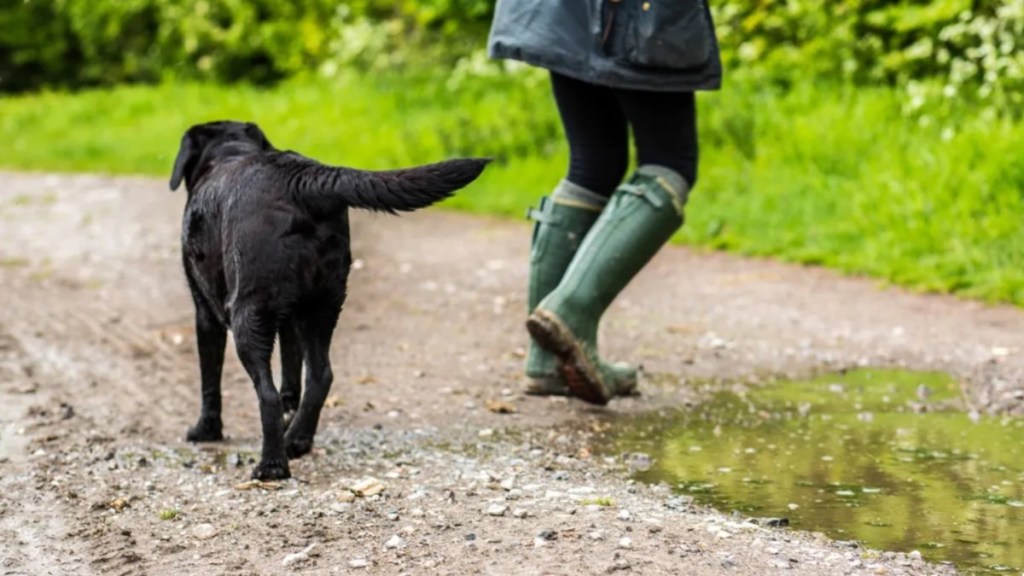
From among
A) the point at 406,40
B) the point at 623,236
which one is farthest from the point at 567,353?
the point at 406,40

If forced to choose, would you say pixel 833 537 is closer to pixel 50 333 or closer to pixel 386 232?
pixel 50 333

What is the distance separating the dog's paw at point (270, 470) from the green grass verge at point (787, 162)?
216cm

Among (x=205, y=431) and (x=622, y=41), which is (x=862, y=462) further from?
(x=205, y=431)

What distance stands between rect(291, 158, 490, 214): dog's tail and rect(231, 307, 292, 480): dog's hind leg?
346 mm

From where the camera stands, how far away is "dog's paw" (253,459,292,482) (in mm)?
3873

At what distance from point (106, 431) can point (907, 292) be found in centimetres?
391

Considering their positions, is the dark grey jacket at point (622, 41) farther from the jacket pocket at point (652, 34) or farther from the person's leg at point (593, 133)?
the person's leg at point (593, 133)

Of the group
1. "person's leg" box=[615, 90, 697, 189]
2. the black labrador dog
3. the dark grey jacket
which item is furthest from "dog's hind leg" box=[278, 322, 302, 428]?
"person's leg" box=[615, 90, 697, 189]

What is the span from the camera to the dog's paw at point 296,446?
4.13 m

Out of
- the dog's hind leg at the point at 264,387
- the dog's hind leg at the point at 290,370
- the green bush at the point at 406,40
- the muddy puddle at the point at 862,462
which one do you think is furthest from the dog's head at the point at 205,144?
the green bush at the point at 406,40

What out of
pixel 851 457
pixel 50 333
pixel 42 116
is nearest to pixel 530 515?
pixel 851 457

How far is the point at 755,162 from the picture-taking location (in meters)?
9.14

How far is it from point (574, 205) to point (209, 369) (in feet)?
4.41

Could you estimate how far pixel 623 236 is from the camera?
4684 mm
